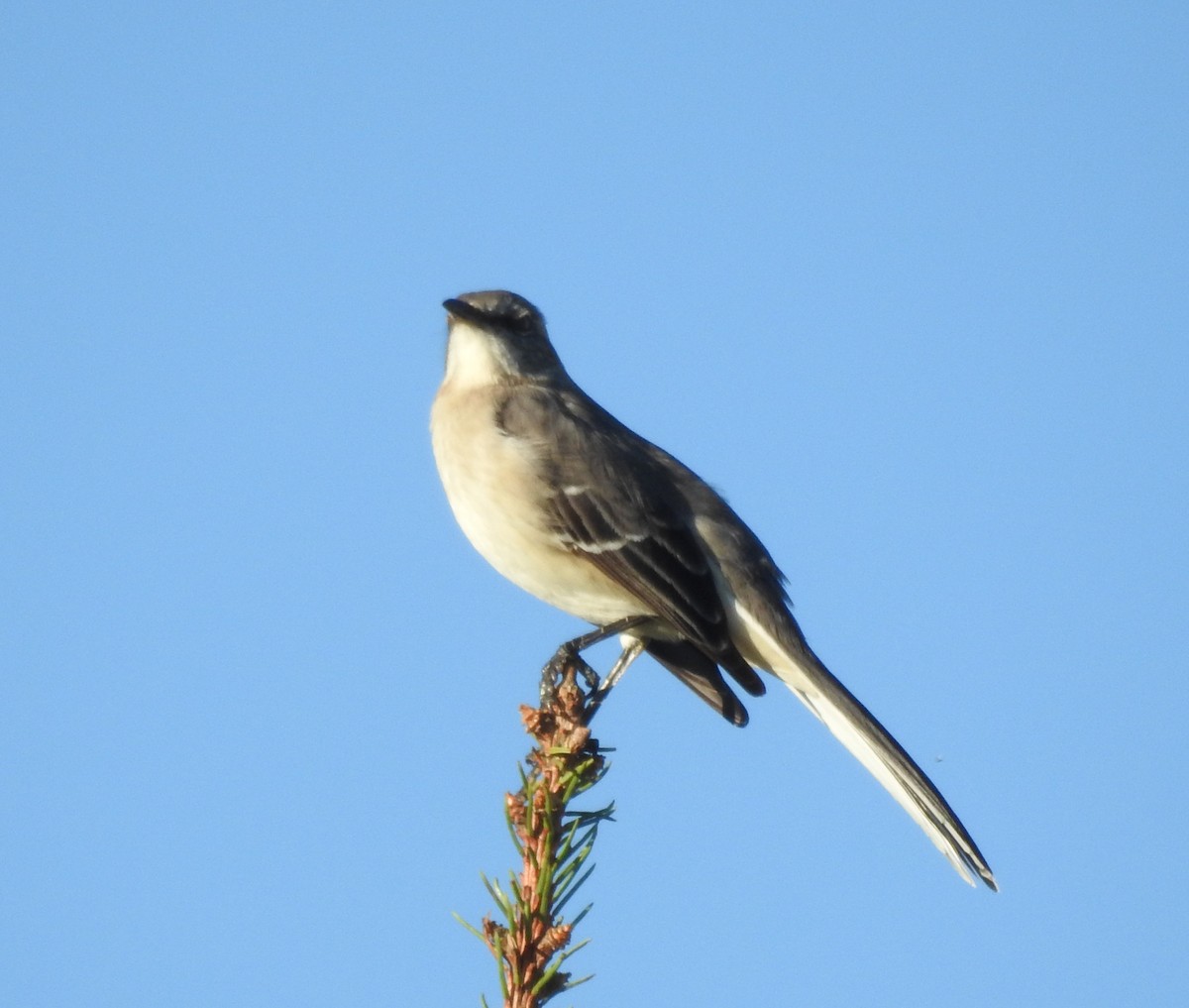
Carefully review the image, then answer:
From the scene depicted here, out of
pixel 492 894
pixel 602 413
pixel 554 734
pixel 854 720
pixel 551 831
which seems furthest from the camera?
pixel 602 413

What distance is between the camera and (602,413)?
8125 mm

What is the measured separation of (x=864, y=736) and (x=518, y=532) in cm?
197

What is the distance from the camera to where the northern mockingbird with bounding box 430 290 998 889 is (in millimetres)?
6949

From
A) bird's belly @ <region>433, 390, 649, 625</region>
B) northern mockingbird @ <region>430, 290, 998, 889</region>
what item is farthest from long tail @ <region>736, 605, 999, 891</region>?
bird's belly @ <region>433, 390, 649, 625</region>

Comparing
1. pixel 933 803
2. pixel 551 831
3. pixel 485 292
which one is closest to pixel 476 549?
pixel 485 292

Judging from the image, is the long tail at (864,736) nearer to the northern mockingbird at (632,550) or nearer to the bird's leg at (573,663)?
the northern mockingbird at (632,550)

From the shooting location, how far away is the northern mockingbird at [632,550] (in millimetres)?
6949

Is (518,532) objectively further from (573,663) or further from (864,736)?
(864,736)

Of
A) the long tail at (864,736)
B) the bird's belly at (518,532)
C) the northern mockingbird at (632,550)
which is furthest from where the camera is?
the bird's belly at (518,532)

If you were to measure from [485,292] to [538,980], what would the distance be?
5.54 meters

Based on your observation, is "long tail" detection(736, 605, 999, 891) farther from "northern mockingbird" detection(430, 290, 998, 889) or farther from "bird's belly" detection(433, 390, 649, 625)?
"bird's belly" detection(433, 390, 649, 625)

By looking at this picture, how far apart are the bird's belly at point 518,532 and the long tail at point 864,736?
77cm

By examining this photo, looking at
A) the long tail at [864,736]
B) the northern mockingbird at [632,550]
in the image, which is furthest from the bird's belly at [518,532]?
the long tail at [864,736]

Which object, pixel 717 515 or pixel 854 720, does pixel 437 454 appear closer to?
pixel 717 515
